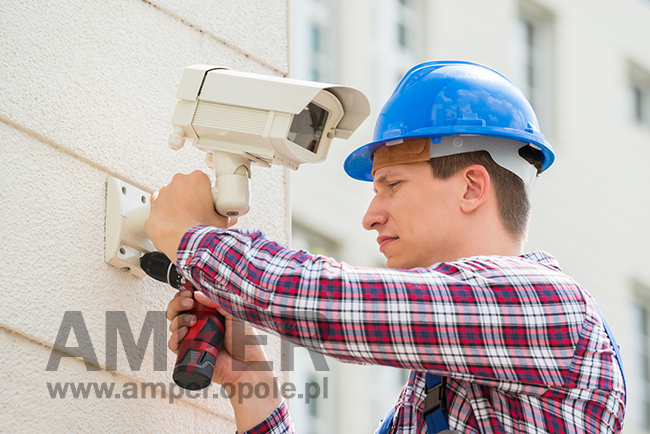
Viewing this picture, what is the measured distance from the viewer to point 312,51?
9305 mm

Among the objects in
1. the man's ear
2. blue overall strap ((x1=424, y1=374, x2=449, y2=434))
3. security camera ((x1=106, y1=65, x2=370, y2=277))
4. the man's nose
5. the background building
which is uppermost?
the background building

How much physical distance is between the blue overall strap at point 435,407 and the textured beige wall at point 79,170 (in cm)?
73

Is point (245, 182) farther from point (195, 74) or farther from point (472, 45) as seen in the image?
point (472, 45)

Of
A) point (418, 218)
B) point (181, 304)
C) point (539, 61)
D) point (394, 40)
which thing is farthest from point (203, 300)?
point (539, 61)

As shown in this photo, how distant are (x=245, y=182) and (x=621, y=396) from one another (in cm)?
99

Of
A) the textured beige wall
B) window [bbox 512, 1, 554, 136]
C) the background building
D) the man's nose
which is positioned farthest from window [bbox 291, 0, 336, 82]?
the man's nose

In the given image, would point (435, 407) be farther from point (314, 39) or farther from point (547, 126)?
point (547, 126)

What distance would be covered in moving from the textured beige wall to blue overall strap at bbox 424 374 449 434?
73cm

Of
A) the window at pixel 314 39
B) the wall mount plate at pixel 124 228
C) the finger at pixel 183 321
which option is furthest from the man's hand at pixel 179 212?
the window at pixel 314 39

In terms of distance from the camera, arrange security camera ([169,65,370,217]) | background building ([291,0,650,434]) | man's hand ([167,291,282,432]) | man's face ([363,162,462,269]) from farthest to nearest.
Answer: background building ([291,0,650,434]), man's hand ([167,291,282,432]), man's face ([363,162,462,269]), security camera ([169,65,370,217])

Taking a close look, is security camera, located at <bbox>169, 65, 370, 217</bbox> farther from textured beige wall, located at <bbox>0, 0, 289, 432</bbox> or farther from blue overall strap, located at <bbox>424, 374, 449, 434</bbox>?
blue overall strap, located at <bbox>424, 374, 449, 434</bbox>

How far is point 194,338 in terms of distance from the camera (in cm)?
223

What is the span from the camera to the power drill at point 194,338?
2172 mm

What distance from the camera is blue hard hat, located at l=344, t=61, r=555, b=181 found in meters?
2.29
